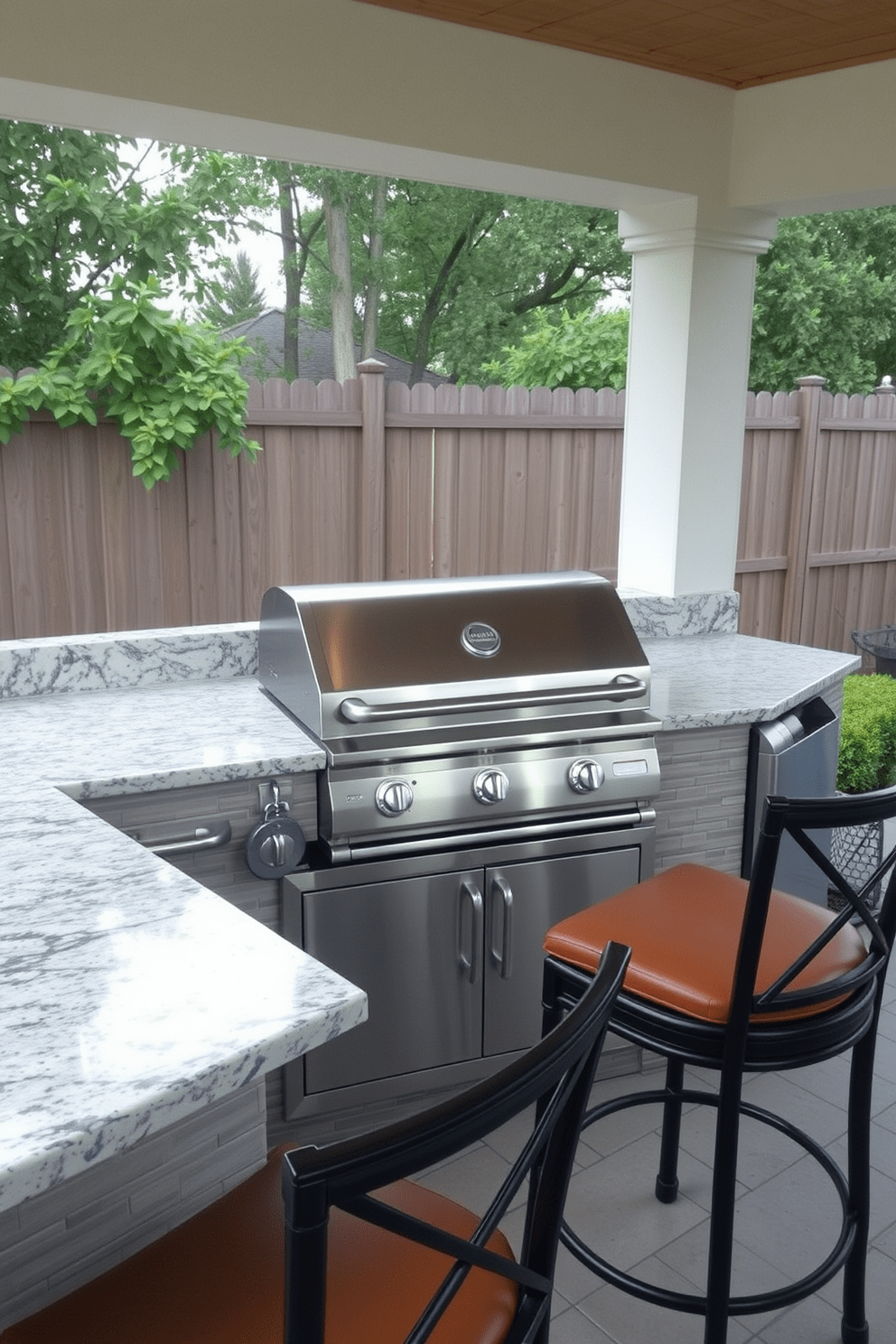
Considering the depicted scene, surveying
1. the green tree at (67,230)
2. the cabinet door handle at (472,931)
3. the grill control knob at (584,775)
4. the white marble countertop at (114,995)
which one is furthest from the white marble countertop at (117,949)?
the green tree at (67,230)

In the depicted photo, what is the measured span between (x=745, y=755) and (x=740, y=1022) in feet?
4.32

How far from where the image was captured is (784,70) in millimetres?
3162

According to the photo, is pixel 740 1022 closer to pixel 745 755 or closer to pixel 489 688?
pixel 489 688

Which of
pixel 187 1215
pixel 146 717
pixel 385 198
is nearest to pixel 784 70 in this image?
pixel 146 717

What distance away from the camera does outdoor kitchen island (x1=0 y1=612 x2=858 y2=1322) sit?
1041 millimetres

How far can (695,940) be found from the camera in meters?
1.84

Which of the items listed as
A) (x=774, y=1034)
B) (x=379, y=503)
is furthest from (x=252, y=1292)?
(x=379, y=503)

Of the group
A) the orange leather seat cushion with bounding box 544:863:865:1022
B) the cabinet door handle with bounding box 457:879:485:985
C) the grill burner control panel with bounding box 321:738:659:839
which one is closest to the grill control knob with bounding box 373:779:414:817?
the grill burner control panel with bounding box 321:738:659:839

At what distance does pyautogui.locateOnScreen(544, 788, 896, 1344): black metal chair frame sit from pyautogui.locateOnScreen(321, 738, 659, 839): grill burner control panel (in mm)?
554

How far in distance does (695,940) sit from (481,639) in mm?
923

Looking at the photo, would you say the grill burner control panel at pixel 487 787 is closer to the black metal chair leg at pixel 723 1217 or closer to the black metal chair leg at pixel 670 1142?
the black metal chair leg at pixel 670 1142

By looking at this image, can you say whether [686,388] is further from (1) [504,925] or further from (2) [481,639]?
(1) [504,925]

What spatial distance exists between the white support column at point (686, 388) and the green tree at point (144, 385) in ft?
6.03

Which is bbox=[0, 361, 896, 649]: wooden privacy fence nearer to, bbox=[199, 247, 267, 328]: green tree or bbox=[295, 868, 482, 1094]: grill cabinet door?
bbox=[295, 868, 482, 1094]: grill cabinet door
